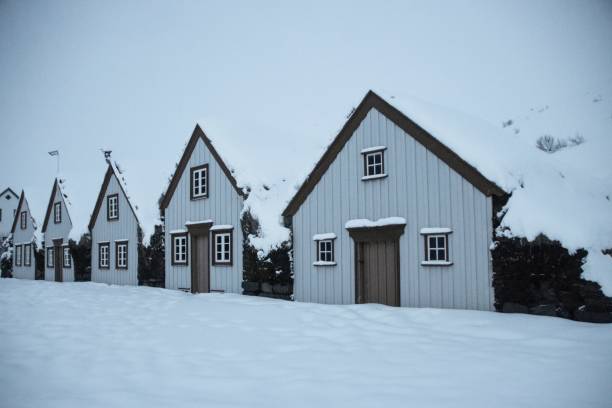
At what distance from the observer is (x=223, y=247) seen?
19.5m

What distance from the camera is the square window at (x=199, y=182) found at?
2056 centimetres

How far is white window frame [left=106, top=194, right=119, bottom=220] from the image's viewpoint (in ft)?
85.0

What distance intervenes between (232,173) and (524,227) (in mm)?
10876

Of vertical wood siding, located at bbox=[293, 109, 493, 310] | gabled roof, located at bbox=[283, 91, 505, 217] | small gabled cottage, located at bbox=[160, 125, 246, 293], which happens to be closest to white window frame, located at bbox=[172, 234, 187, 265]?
small gabled cottage, located at bbox=[160, 125, 246, 293]

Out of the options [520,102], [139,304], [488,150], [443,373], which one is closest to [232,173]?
[139,304]

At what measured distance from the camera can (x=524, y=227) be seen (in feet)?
38.4

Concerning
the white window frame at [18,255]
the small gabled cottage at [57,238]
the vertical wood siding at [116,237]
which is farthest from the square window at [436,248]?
the white window frame at [18,255]

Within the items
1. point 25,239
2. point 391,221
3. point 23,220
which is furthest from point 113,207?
point 391,221

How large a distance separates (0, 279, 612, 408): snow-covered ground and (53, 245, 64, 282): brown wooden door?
17655 mm

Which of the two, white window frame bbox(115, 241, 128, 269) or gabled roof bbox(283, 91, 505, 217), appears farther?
white window frame bbox(115, 241, 128, 269)

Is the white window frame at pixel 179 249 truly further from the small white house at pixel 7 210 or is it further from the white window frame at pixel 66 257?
the small white house at pixel 7 210

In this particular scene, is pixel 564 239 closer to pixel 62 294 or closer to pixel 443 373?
pixel 443 373

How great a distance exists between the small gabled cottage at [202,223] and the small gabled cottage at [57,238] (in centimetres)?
989

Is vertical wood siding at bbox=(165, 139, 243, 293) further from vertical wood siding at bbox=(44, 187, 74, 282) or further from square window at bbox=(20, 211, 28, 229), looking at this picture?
square window at bbox=(20, 211, 28, 229)
